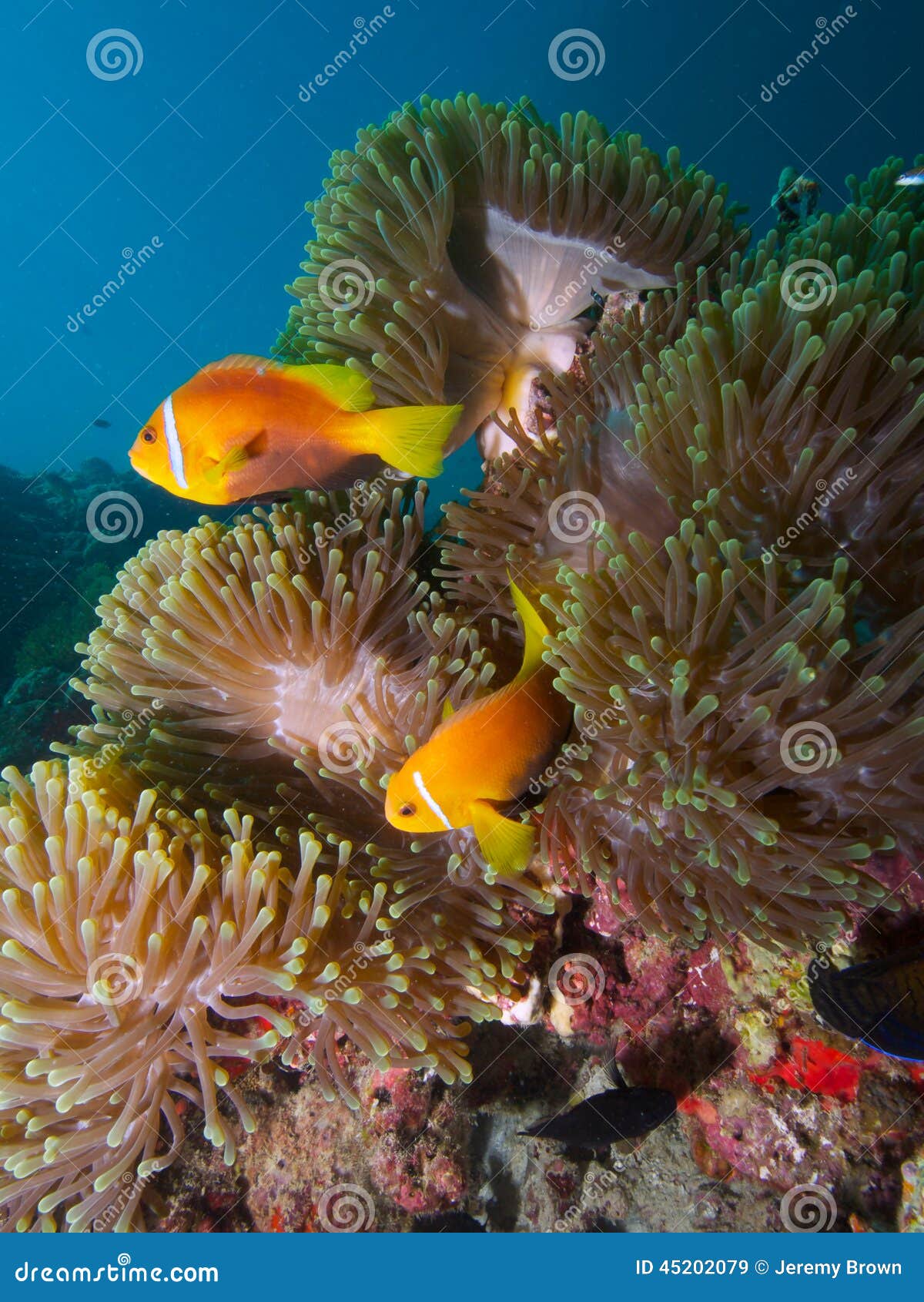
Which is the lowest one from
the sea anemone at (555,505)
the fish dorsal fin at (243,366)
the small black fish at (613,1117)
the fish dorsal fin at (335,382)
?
the small black fish at (613,1117)

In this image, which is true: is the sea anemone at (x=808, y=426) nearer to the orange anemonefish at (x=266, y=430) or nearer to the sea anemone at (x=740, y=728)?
the sea anemone at (x=740, y=728)

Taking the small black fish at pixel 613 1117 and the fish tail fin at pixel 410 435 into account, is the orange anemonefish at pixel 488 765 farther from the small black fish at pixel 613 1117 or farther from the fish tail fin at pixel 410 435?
the small black fish at pixel 613 1117

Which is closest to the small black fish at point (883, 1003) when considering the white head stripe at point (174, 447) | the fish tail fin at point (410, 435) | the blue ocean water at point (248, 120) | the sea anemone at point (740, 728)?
the sea anemone at point (740, 728)

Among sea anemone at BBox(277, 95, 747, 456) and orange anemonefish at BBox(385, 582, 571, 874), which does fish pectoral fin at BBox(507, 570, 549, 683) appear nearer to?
orange anemonefish at BBox(385, 582, 571, 874)

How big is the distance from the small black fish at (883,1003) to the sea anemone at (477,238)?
92.7 inches

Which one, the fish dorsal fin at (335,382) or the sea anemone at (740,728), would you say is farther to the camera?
the fish dorsal fin at (335,382)

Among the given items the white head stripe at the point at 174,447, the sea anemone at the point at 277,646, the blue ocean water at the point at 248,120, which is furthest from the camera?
the blue ocean water at the point at 248,120

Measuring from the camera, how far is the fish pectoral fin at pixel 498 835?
1.75 m

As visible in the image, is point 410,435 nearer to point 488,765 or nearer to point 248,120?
point 488,765

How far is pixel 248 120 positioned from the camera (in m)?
57.1

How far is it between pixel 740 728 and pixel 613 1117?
4.82 ft

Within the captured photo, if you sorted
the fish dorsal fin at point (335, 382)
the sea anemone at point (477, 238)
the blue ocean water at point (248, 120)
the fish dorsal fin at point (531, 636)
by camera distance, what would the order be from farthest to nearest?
the blue ocean water at point (248, 120)
the sea anemone at point (477, 238)
the fish dorsal fin at point (335, 382)
the fish dorsal fin at point (531, 636)

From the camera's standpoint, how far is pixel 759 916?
73.0 inches

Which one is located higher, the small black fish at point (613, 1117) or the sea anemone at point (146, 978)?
the small black fish at point (613, 1117)
